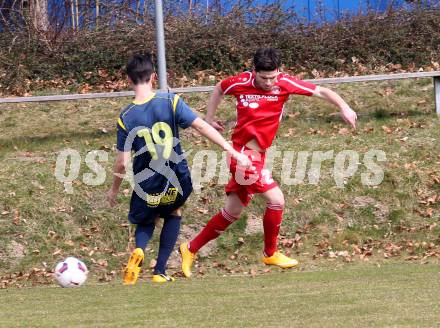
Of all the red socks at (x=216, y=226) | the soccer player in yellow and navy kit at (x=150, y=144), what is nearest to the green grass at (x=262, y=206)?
the red socks at (x=216, y=226)

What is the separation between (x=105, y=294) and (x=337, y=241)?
164 inches

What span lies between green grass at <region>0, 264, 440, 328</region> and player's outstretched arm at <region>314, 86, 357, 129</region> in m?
1.38

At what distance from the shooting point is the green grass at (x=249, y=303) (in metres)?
6.10

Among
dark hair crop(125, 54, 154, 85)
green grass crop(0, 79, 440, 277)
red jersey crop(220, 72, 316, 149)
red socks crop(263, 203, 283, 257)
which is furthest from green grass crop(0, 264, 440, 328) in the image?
green grass crop(0, 79, 440, 277)

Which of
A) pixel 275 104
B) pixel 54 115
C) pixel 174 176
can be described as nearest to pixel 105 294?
pixel 174 176

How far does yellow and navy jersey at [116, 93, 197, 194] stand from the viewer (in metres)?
8.09

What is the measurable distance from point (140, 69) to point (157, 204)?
4.00ft

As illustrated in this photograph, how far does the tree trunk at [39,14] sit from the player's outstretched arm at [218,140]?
30.4ft

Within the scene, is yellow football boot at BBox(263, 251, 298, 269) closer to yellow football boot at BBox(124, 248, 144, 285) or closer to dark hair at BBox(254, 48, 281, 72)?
yellow football boot at BBox(124, 248, 144, 285)

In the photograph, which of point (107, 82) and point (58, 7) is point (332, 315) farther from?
point (58, 7)

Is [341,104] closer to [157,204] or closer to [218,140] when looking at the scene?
[218,140]

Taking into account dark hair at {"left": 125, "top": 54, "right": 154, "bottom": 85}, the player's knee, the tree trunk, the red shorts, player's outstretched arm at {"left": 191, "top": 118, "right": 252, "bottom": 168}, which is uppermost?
the tree trunk

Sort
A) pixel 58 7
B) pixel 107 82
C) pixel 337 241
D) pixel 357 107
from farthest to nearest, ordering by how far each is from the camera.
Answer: pixel 58 7 → pixel 107 82 → pixel 357 107 → pixel 337 241

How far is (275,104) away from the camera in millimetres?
8547
